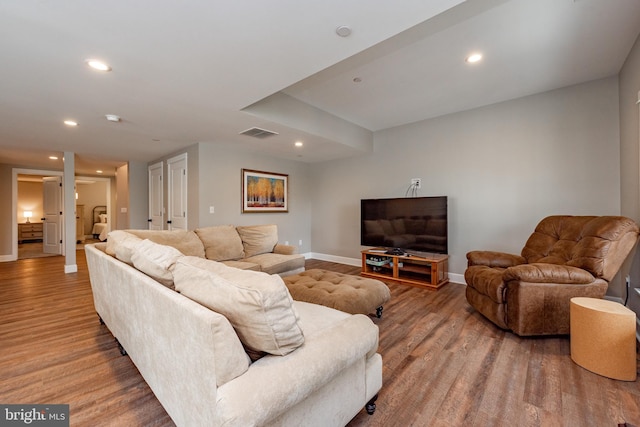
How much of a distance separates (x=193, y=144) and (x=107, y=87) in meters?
2.07

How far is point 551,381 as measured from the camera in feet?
5.83

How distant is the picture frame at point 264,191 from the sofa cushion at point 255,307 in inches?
153

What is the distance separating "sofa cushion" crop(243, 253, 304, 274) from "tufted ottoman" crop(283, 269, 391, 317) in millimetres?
634

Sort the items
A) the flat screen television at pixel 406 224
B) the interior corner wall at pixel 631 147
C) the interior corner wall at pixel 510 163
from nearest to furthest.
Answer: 1. the interior corner wall at pixel 631 147
2. the interior corner wall at pixel 510 163
3. the flat screen television at pixel 406 224

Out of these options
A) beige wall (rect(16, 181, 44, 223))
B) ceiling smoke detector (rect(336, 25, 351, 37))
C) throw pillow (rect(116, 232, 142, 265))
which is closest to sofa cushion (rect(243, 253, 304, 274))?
throw pillow (rect(116, 232, 142, 265))

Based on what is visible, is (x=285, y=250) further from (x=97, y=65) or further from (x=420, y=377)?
(x=97, y=65)

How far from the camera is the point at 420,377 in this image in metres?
1.82

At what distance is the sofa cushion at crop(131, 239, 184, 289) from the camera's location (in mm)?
1452

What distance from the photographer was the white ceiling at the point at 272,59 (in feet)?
5.16

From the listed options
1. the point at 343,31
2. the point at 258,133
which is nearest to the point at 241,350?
the point at 343,31

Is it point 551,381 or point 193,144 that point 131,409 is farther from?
point 193,144

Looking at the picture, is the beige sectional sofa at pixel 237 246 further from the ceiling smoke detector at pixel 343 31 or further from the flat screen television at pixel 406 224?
the ceiling smoke detector at pixel 343 31

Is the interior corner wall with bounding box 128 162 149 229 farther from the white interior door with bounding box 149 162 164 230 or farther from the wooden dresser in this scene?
the wooden dresser

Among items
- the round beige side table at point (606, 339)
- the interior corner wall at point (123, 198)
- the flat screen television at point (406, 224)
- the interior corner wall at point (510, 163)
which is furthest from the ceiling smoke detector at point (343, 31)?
the interior corner wall at point (123, 198)
